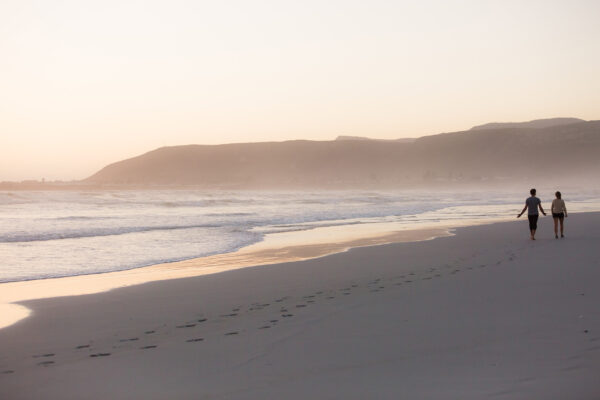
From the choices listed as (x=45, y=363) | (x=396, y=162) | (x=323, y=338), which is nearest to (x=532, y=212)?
(x=323, y=338)

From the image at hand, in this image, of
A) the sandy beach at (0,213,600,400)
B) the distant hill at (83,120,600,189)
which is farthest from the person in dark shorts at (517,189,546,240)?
the distant hill at (83,120,600,189)

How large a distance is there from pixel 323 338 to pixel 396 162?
187 meters

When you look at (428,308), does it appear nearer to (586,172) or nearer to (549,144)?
(586,172)

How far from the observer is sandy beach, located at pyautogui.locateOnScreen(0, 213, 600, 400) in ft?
14.9

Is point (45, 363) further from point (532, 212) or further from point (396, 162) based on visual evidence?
point (396, 162)

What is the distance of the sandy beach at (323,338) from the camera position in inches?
179

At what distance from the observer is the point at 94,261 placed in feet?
45.4

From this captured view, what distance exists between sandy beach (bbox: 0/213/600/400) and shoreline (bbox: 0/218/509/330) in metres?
0.66

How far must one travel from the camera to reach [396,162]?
18988 centimetres

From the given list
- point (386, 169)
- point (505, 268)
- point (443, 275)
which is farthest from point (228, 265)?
point (386, 169)

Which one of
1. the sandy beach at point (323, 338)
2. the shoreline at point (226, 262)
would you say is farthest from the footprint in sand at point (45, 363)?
the shoreline at point (226, 262)

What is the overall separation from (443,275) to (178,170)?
14708 centimetres

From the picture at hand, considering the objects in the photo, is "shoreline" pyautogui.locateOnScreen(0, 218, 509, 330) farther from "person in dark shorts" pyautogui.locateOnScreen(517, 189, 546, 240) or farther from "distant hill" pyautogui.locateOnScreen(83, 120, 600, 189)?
"distant hill" pyautogui.locateOnScreen(83, 120, 600, 189)

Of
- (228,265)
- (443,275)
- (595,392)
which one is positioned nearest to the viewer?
(595,392)
